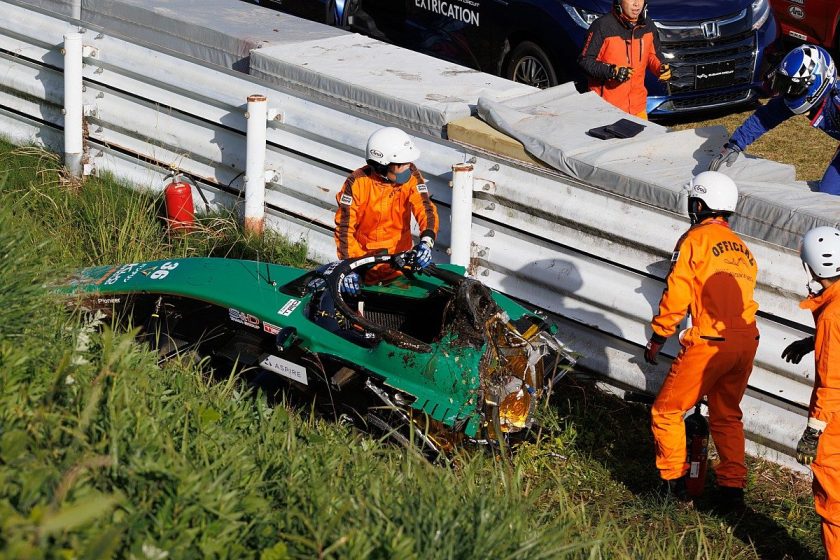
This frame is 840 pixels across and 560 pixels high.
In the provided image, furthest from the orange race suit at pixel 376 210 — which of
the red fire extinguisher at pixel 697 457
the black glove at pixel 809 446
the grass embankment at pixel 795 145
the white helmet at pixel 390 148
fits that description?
the grass embankment at pixel 795 145

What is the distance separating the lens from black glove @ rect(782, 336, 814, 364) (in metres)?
6.14

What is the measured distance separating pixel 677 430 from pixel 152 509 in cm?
354

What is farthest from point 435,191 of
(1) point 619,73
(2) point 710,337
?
(2) point 710,337

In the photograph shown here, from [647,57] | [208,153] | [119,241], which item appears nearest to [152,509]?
[119,241]

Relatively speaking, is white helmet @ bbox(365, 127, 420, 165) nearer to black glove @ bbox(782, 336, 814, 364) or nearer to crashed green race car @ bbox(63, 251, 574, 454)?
crashed green race car @ bbox(63, 251, 574, 454)

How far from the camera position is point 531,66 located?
1093 cm

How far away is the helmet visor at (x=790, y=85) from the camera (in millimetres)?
7184

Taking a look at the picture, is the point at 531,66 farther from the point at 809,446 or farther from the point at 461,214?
the point at 809,446

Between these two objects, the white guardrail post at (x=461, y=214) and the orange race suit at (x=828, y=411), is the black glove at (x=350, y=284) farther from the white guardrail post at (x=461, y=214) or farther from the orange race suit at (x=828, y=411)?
the orange race suit at (x=828, y=411)

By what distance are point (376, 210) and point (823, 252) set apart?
9.42ft

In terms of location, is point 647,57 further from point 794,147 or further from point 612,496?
point 612,496

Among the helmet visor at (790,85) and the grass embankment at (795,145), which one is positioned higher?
the helmet visor at (790,85)

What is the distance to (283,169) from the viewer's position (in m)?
8.84

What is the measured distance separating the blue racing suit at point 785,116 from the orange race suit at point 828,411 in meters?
1.83
